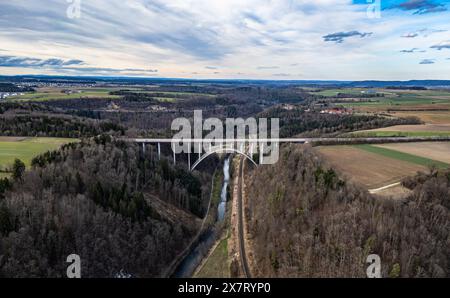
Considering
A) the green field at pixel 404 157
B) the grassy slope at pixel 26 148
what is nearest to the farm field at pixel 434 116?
the green field at pixel 404 157

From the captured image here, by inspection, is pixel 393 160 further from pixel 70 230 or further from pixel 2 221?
pixel 2 221

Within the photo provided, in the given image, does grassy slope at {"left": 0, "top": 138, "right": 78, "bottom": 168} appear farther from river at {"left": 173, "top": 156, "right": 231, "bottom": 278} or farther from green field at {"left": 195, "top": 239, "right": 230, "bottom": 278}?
green field at {"left": 195, "top": 239, "right": 230, "bottom": 278}

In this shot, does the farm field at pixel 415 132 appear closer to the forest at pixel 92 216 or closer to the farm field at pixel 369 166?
the farm field at pixel 369 166

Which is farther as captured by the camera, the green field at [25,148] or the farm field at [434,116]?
the farm field at [434,116]

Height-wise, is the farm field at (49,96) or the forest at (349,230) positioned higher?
the farm field at (49,96)

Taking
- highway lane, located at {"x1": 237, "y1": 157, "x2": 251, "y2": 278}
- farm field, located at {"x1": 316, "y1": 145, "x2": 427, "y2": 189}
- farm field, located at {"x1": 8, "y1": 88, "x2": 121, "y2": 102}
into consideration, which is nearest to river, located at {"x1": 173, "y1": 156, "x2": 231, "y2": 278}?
highway lane, located at {"x1": 237, "y1": 157, "x2": 251, "y2": 278}

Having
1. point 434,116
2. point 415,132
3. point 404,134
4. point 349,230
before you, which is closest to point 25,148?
point 349,230
